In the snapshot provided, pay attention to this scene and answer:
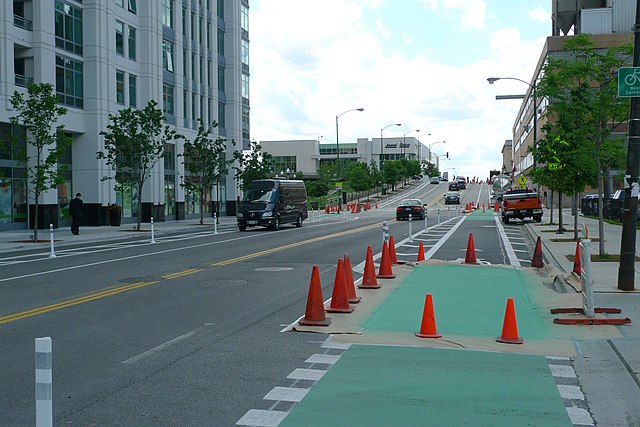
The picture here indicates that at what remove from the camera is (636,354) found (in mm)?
7621

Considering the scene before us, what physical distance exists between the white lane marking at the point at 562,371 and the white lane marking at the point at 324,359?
7.45 ft

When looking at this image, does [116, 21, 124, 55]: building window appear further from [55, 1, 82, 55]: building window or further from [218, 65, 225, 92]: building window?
[218, 65, 225, 92]: building window

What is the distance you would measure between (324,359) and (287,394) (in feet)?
4.50

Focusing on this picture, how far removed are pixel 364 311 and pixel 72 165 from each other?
33.7m

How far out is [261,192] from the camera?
115 feet

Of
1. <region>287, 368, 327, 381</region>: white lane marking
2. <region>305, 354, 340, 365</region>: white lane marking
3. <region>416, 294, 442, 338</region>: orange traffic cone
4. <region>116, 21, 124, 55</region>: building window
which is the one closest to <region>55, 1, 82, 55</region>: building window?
<region>116, 21, 124, 55</region>: building window

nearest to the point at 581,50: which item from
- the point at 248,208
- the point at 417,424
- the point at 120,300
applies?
the point at 120,300

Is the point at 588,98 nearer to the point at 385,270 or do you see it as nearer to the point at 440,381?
the point at 385,270

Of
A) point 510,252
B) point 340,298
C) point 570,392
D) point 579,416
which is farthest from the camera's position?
point 510,252

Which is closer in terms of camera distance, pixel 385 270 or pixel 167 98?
pixel 385 270

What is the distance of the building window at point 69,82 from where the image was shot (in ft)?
122

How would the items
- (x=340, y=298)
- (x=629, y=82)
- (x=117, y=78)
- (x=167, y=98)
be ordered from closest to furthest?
(x=340, y=298), (x=629, y=82), (x=117, y=78), (x=167, y=98)

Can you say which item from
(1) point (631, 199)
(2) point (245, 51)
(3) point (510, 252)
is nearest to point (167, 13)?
(2) point (245, 51)

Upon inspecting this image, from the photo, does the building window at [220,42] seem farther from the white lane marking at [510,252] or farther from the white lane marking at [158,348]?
the white lane marking at [158,348]
